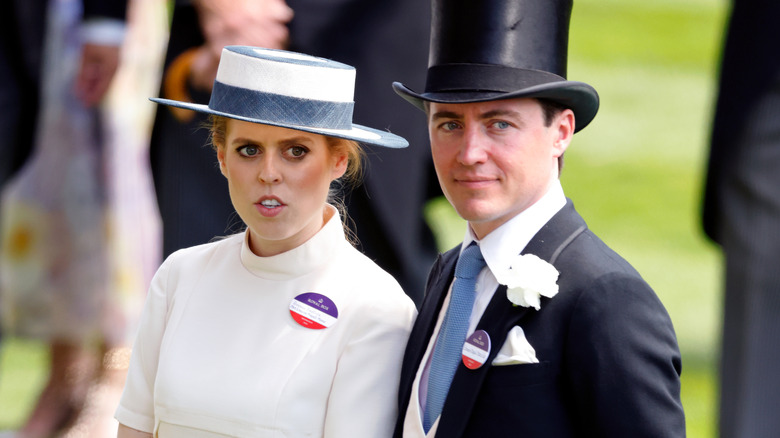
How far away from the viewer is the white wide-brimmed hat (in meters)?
3.04

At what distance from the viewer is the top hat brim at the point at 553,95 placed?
283cm

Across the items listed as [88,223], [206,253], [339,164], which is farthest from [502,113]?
[88,223]

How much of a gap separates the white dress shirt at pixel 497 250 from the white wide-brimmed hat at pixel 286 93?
15.6 inches

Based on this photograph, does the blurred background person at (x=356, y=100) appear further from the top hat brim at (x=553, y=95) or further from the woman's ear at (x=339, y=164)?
the top hat brim at (x=553, y=95)

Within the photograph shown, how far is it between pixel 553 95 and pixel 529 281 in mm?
433

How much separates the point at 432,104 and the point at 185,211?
238 centimetres

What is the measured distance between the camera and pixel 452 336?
2.90 metres

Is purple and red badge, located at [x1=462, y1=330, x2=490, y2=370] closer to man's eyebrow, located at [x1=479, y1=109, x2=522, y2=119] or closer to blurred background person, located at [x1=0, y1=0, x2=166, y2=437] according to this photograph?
man's eyebrow, located at [x1=479, y1=109, x2=522, y2=119]

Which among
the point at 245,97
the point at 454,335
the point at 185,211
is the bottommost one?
the point at 185,211

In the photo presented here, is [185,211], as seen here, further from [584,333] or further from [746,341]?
[584,333]

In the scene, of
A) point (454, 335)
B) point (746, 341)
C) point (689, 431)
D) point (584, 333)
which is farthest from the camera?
point (689, 431)

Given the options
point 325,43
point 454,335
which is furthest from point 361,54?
point 454,335

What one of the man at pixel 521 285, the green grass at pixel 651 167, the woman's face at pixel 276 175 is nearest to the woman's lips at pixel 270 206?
the woman's face at pixel 276 175

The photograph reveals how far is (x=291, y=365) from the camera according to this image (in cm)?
302
